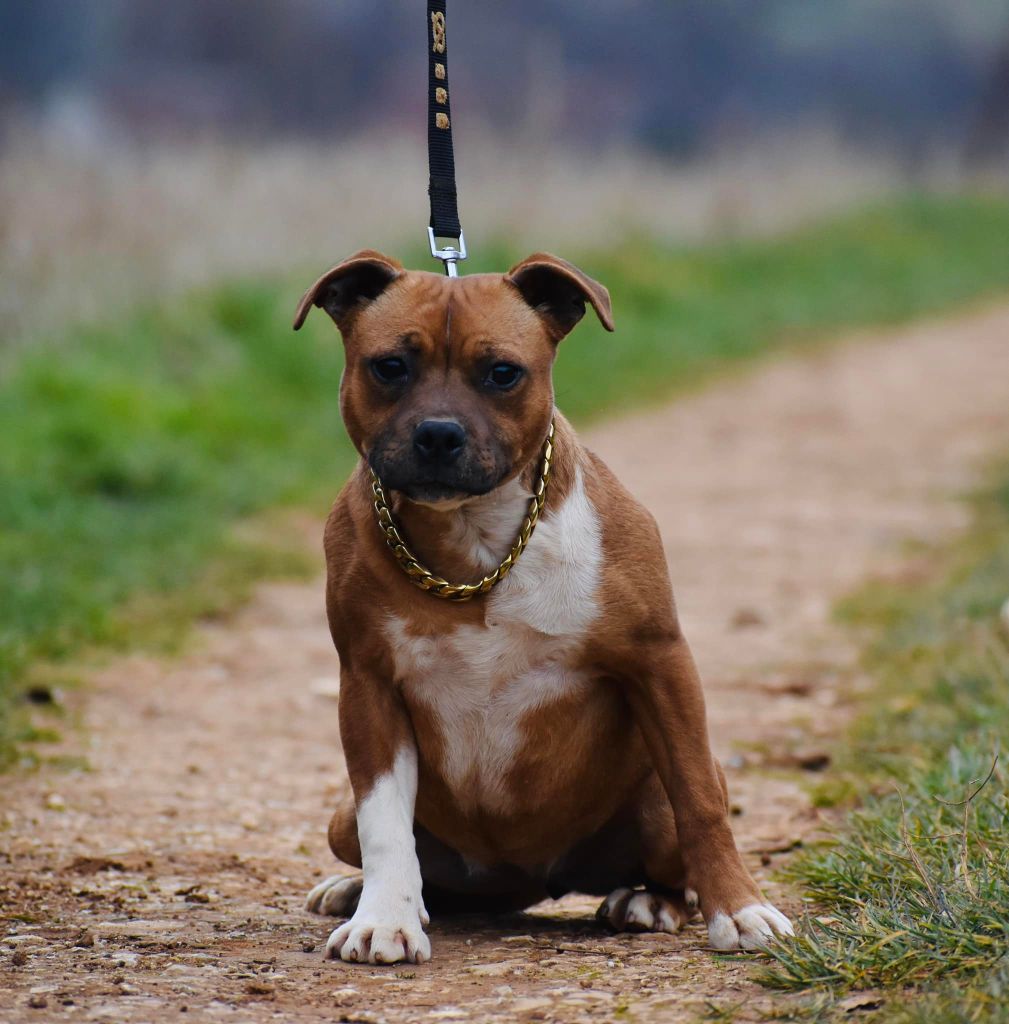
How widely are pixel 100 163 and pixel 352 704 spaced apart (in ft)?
30.4

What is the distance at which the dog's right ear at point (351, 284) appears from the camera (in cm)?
349

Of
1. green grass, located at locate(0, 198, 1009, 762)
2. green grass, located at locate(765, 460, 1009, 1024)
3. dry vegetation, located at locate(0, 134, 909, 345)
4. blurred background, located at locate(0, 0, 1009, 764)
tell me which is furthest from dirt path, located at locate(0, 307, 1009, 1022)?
dry vegetation, located at locate(0, 134, 909, 345)

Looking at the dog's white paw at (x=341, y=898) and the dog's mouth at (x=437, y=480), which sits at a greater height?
the dog's mouth at (x=437, y=480)

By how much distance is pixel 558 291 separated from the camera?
11.7ft

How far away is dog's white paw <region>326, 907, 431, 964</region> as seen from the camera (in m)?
3.08

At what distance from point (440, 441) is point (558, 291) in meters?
0.61

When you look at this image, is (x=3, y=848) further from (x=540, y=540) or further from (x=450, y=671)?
(x=540, y=540)

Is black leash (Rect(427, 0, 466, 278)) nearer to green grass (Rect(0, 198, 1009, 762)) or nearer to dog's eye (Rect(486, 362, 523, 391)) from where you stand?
dog's eye (Rect(486, 362, 523, 391))

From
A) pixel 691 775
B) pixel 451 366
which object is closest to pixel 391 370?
pixel 451 366

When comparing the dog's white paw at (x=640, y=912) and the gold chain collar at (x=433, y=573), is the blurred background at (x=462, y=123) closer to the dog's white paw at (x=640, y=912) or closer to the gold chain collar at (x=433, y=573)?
the gold chain collar at (x=433, y=573)

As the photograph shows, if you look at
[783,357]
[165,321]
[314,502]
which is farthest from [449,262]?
[783,357]

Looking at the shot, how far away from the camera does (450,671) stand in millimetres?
3322

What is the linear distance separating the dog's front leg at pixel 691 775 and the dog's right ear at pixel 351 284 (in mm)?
1035

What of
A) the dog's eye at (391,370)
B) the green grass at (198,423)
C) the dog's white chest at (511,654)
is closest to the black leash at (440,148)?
the dog's eye at (391,370)
